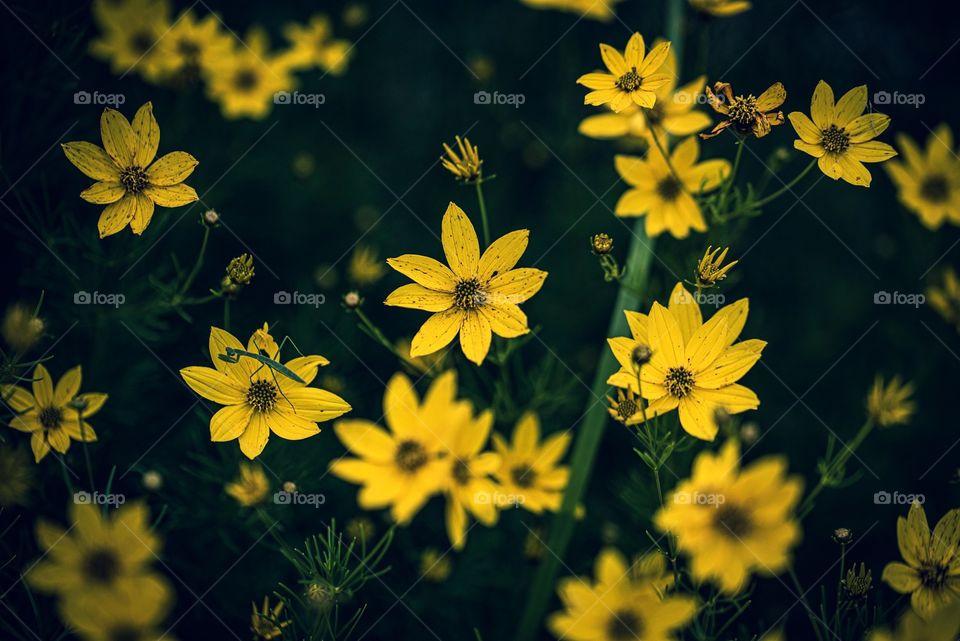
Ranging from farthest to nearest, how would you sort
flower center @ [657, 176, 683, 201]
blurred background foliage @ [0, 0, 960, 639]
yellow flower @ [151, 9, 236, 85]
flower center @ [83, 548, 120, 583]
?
yellow flower @ [151, 9, 236, 85], blurred background foliage @ [0, 0, 960, 639], flower center @ [657, 176, 683, 201], flower center @ [83, 548, 120, 583]

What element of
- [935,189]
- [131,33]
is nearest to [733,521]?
[935,189]

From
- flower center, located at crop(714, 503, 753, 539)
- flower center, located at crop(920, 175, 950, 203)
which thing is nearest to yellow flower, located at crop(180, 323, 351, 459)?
flower center, located at crop(714, 503, 753, 539)

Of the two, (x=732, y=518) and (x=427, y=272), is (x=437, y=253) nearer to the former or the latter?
(x=427, y=272)

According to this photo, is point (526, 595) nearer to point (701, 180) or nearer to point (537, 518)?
point (537, 518)

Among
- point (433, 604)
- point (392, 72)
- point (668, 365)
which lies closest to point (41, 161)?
point (392, 72)

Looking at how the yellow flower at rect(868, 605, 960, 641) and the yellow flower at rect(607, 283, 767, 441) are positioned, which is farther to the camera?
the yellow flower at rect(607, 283, 767, 441)

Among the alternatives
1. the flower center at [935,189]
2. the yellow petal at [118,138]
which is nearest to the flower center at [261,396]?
the yellow petal at [118,138]

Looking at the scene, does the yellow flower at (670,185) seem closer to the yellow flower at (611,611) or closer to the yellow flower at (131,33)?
the yellow flower at (611,611)

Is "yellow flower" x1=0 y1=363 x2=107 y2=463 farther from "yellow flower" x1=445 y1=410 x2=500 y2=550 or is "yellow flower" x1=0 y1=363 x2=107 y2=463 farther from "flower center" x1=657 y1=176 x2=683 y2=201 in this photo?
"flower center" x1=657 y1=176 x2=683 y2=201
